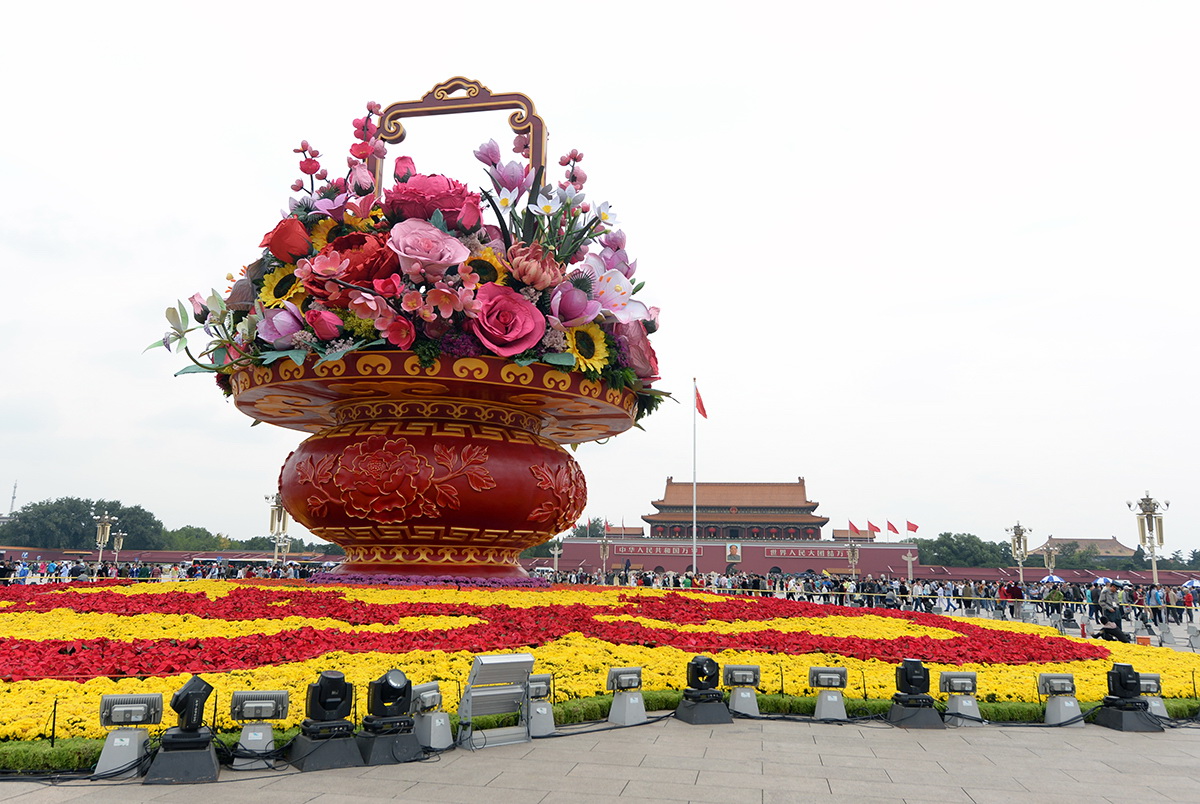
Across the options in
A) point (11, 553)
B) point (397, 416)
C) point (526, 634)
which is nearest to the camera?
point (526, 634)

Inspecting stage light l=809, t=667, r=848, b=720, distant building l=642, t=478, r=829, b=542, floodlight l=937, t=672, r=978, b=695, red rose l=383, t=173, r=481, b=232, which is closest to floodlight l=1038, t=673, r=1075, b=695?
floodlight l=937, t=672, r=978, b=695

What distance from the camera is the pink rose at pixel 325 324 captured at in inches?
437

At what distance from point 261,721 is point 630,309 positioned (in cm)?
847

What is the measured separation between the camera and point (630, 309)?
40.9 ft

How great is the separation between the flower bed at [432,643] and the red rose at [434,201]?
5293 millimetres

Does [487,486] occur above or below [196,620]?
above

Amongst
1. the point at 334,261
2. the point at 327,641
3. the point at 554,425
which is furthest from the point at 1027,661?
the point at 334,261

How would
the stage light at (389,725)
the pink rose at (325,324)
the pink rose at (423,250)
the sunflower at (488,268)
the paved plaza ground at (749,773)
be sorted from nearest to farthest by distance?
the paved plaza ground at (749,773)
the stage light at (389,725)
the pink rose at (423,250)
the pink rose at (325,324)
the sunflower at (488,268)

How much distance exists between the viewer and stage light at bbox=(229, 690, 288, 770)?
492cm

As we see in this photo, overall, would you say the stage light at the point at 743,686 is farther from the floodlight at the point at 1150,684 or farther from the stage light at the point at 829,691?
the floodlight at the point at 1150,684

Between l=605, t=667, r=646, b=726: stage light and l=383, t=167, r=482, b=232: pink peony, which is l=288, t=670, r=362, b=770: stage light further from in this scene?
l=383, t=167, r=482, b=232: pink peony

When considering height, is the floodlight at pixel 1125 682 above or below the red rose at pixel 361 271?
below

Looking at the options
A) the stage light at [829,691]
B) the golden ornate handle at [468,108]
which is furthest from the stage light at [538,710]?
the golden ornate handle at [468,108]

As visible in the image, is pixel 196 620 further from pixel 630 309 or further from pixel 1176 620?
pixel 1176 620
